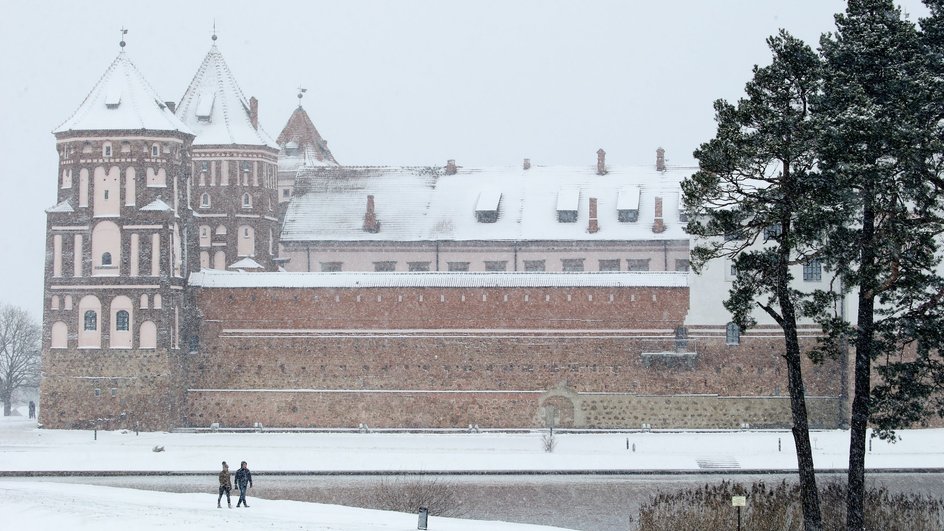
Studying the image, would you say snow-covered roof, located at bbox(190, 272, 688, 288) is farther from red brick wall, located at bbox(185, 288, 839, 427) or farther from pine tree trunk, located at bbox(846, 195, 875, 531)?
pine tree trunk, located at bbox(846, 195, 875, 531)

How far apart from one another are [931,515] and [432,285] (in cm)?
2024

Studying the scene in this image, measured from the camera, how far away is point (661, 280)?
44.9 meters

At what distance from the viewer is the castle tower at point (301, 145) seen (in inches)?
2463

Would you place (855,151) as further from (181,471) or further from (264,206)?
(264,206)

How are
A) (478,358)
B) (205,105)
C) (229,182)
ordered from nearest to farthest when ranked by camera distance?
(478,358)
(229,182)
(205,105)

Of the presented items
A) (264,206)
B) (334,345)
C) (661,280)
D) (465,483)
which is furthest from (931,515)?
(264,206)

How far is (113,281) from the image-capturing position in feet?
152

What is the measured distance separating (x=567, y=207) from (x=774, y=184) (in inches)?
1161

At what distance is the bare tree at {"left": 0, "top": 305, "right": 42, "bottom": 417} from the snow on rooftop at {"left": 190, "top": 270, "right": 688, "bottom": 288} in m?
21.9

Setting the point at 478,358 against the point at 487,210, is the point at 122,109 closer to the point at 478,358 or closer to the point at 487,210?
the point at 478,358

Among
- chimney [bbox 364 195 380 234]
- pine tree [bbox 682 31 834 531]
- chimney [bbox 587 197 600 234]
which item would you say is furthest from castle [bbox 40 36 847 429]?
pine tree [bbox 682 31 834 531]

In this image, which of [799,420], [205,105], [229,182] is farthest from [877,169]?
[205,105]

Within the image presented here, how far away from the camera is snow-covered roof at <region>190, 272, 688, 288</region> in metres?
45.1

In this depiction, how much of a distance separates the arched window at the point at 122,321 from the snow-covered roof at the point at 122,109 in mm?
5291
